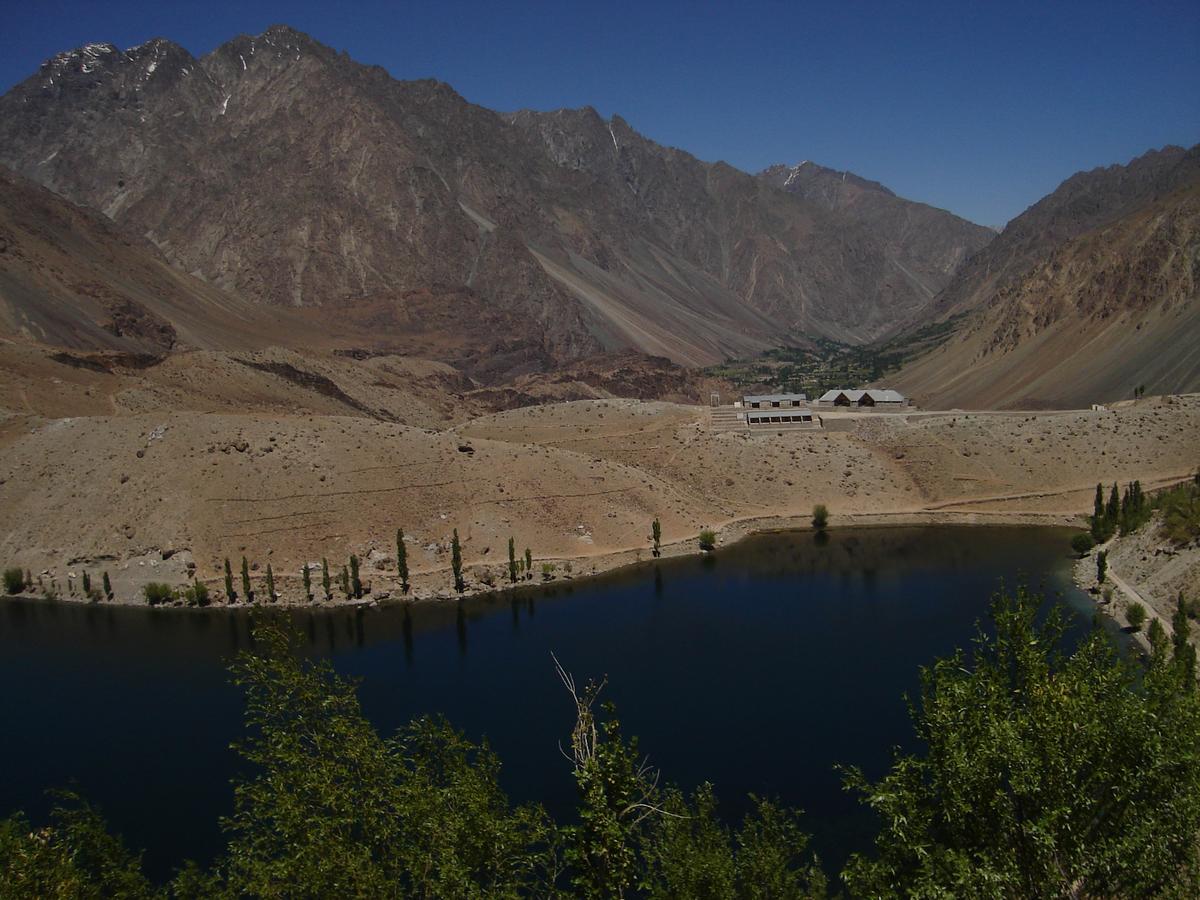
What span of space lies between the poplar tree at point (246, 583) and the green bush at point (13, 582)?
15.3m

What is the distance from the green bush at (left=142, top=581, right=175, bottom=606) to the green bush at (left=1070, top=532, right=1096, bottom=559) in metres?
61.9

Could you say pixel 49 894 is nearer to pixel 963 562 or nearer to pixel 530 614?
pixel 530 614

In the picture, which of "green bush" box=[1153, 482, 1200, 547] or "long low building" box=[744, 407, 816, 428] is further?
"long low building" box=[744, 407, 816, 428]

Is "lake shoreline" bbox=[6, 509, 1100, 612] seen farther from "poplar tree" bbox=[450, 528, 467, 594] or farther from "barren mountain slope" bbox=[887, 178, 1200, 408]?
"barren mountain slope" bbox=[887, 178, 1200, 408]

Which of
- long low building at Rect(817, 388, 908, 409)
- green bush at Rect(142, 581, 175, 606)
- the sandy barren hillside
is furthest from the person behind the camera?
long low building at Rect(817, 388, 908, 409)

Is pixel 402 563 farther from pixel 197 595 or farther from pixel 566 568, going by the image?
pixel 197 595

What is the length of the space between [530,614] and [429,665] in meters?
10.9

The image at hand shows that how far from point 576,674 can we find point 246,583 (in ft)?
83.6

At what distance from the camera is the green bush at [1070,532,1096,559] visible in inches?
2591

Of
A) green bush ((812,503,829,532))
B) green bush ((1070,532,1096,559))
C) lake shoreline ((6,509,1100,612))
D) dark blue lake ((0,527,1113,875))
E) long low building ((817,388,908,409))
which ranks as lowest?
dark blue lake ((0,527,1113,875))

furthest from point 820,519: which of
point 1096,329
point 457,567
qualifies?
point 1096,329

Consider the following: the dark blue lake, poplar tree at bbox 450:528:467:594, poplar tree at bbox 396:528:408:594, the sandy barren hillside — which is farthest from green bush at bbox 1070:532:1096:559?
poplar tree at bbox 396:528:408:594

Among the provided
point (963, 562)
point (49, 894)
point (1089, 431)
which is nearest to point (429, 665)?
point (49, 894)

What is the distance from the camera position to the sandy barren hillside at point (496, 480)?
66.1 metres
